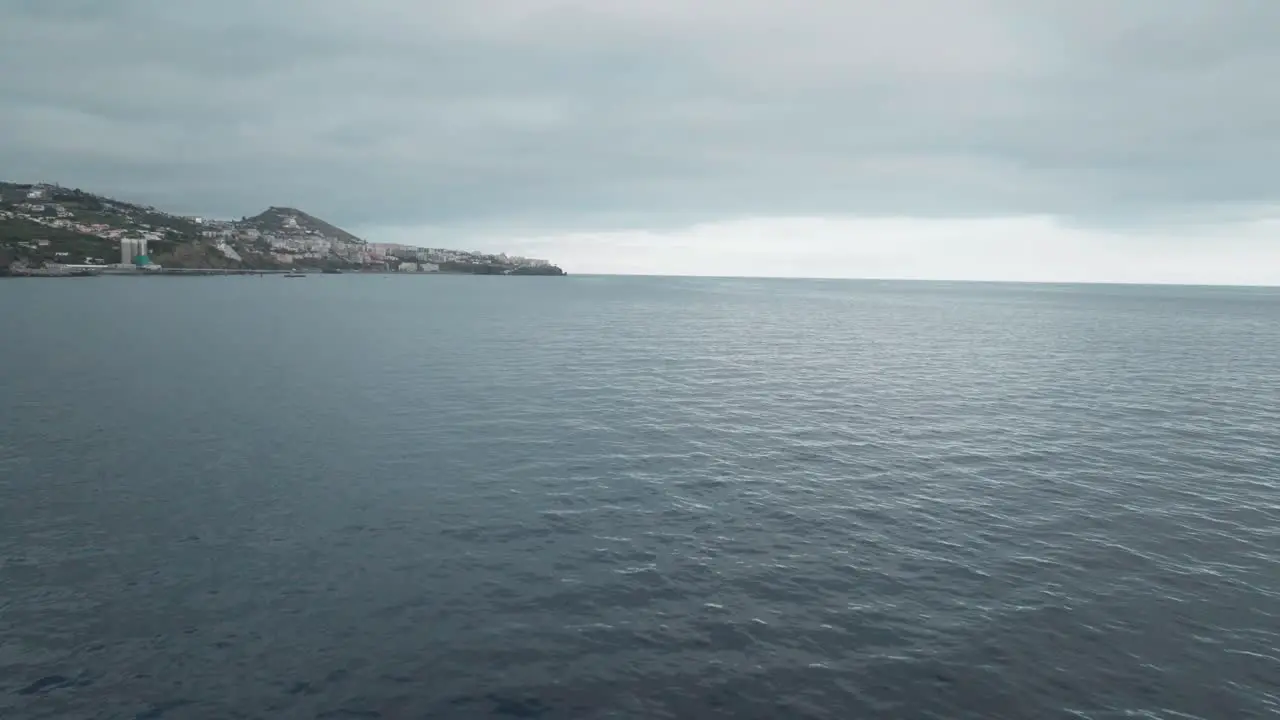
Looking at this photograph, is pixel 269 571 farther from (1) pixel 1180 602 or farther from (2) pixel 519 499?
(1) pixel 1180 602

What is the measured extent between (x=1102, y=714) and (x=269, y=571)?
30483 mm

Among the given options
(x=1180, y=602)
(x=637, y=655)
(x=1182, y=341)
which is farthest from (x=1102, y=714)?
(x=1182, y=341)

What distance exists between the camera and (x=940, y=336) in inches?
5359

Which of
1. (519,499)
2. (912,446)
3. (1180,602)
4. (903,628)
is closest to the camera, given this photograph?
(903,628)

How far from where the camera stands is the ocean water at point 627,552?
21.7 metres

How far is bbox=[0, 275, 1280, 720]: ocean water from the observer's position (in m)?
21.7

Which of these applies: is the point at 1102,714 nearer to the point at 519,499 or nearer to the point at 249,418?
the point at 519,499

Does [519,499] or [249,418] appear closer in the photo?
[519,499]

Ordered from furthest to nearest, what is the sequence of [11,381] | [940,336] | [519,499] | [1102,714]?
[940,336] < [11,381] < [519,499] < [1102,714]

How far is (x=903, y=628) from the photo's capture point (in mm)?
25062

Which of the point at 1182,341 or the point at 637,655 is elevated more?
the point at 1182,341

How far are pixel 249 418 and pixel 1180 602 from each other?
58.8m

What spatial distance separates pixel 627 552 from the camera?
30812 mm

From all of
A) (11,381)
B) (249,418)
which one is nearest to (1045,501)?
(249,418)
